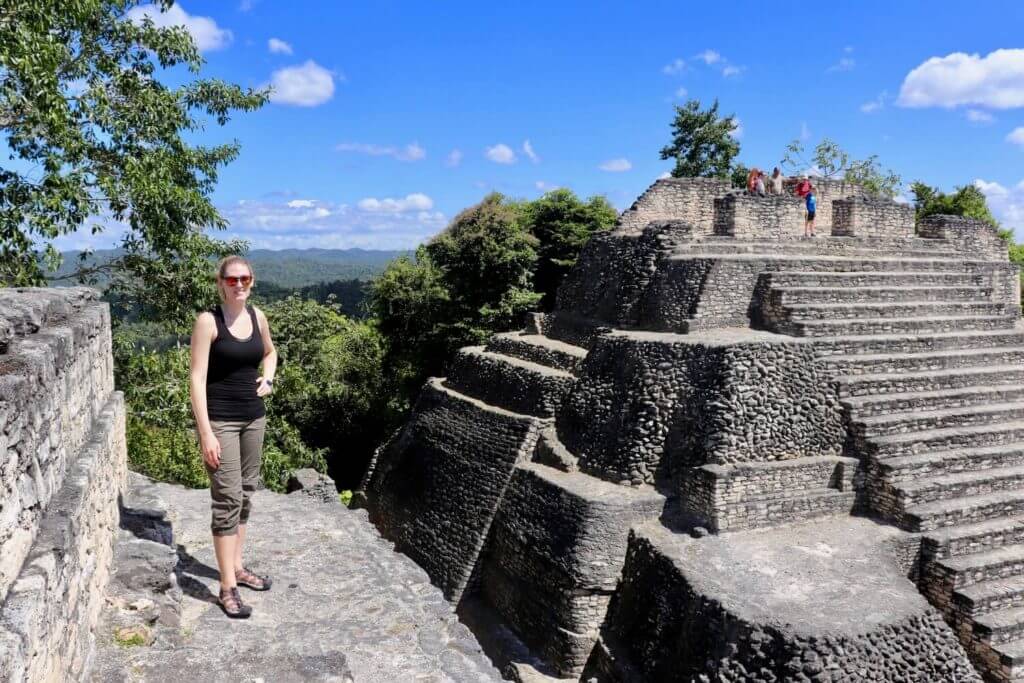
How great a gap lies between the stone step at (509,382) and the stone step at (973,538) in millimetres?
4867

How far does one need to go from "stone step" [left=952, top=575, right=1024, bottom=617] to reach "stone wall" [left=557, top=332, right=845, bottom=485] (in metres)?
1.93

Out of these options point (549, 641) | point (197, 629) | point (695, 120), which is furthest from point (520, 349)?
point (695, 120)

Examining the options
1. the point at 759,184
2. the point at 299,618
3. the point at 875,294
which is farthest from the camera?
the point at 759,184

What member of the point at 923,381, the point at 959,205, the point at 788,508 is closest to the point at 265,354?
the point at 788,508

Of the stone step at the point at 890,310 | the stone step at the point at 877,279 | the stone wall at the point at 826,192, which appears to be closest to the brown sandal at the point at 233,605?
the stone step at the point at 890,310

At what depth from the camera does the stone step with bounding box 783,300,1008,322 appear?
31.5 feet

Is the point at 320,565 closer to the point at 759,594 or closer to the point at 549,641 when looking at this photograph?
the point at 759,594

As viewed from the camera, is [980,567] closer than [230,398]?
No

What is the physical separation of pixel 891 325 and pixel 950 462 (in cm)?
219

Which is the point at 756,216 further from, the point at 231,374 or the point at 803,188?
the point at 231,374

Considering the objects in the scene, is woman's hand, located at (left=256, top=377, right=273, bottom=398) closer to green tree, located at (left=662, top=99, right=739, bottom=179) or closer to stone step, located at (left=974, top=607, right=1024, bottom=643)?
stone step, located at (left=974, top=607, right=1024, bottom=643)

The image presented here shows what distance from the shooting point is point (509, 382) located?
1182 centimetres

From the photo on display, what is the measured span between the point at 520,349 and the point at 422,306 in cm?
693

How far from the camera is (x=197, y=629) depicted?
11.9 ft
